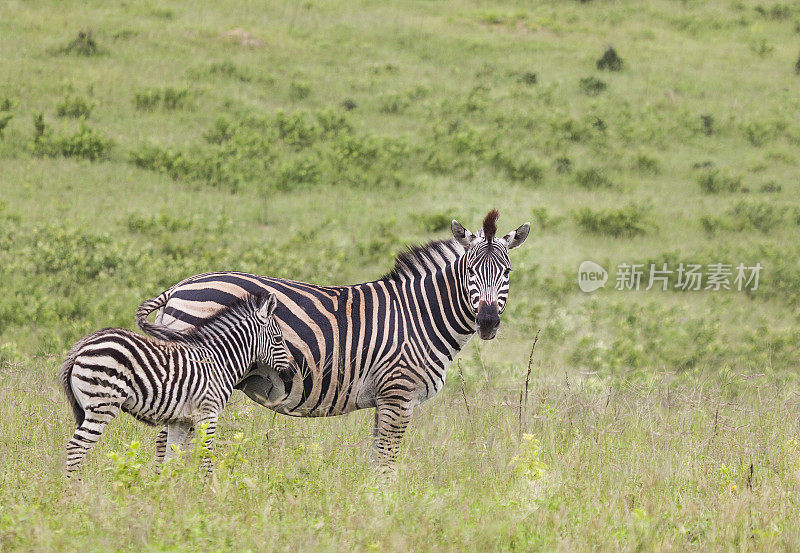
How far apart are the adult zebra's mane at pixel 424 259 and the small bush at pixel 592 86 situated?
960 inches

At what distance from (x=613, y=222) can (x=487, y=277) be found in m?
15.1

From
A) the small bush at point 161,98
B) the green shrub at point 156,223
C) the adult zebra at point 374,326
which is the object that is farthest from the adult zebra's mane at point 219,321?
the small bush at point 161,98

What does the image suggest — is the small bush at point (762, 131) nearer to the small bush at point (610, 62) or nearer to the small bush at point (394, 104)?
the small bush at point (610, 62)

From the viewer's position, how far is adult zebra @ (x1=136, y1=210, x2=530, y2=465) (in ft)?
19.7

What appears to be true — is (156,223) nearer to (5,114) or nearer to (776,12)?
(5,114)

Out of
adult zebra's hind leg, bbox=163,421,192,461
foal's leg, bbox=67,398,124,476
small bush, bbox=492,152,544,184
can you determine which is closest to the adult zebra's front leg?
adult zebra's hind leg, bbox=163,421,192,461

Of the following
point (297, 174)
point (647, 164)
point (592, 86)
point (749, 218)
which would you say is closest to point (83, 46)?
point (297, 174)

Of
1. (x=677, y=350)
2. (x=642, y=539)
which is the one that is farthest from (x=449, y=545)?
(x=677, y=350)

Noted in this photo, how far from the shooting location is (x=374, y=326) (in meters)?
6.30

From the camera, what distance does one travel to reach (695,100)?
29578 millimetres

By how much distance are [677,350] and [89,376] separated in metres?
12.1

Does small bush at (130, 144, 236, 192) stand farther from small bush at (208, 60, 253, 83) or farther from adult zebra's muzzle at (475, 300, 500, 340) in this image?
adult zebra's muzzle at (475, 300, 500, 340)

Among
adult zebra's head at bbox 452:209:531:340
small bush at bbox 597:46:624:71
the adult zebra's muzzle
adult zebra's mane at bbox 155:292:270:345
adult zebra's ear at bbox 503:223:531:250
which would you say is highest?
small bush at bbox 597:46:624:71

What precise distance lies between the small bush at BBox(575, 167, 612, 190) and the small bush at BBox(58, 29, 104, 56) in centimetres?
1653
